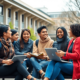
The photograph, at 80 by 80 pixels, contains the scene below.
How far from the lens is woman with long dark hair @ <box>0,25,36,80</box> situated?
389 centimetres

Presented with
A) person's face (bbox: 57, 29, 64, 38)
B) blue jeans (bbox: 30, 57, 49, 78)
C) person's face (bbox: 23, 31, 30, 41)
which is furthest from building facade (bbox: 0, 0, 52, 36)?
blue jeans (bbox: 30, 57, 49, 78)

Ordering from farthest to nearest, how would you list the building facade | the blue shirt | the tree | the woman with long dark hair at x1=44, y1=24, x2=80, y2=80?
the building facade < the tree < the blue shirt < the woman with long dark hair at x1=44, y1=24, x2=80, y2=80

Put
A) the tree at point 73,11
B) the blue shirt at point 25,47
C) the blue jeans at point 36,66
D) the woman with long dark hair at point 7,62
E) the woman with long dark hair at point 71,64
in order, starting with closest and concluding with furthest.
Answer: the woman with long dark hair at point 71,64
the woman with long dark hair at point 7,62
the blue jeans at point 36,66
the blue shirt at point 25,47
the tree at point 73,11

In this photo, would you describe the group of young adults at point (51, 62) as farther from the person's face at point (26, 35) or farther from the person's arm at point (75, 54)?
the person's face at point (26, 35)

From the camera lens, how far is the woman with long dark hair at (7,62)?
12.8 ft

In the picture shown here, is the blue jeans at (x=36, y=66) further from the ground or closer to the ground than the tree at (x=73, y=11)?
closer to the ground

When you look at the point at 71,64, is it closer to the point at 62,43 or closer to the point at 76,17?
the point at 62,43

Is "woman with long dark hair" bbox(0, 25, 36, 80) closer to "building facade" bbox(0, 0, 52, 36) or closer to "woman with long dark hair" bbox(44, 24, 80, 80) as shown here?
"woman with long dark hair" bbox(44, 24, 80, 80)


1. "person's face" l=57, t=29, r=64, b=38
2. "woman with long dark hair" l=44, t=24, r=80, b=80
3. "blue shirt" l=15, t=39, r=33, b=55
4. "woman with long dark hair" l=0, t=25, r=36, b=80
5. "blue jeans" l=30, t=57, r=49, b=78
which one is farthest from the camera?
"blue shirt" l=15, t=39, r=33, b=55

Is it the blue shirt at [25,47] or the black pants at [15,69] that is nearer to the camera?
the black pants at [15,69]

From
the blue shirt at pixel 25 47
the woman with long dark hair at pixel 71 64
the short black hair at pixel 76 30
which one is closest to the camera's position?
the woman with long dark hair at pixel 71 64

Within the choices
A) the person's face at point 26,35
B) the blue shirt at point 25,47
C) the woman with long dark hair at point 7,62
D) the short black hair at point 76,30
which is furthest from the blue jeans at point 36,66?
the short black hair at point 76,30

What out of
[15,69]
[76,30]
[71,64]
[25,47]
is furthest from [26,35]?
[71,64]

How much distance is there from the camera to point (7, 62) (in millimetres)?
3828
